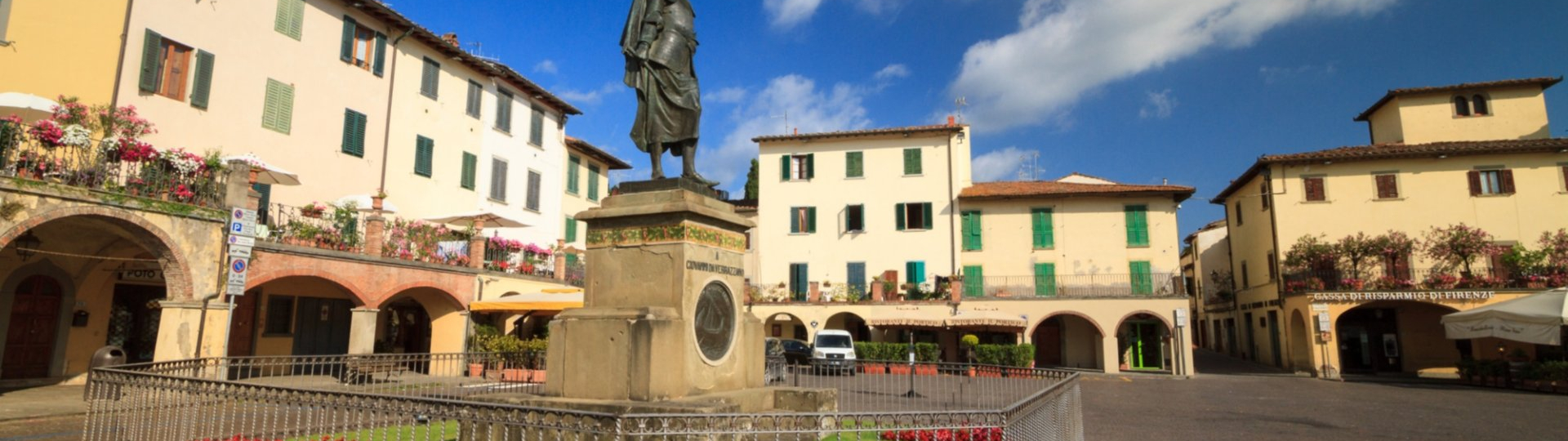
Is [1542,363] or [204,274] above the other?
[204,274]

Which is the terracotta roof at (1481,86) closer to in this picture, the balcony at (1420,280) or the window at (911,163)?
the balcony at (1420,280)

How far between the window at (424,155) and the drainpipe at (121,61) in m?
8.49

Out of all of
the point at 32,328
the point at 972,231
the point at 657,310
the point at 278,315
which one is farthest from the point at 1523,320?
Result: the point at 32,328

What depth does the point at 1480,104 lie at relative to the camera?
112 ft

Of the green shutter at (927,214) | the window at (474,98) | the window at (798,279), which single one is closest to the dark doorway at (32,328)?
the window at (474,98)

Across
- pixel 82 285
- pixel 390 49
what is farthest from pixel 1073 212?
pixel 82 285

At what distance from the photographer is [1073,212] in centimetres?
3566

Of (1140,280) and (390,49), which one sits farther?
(1140,280)

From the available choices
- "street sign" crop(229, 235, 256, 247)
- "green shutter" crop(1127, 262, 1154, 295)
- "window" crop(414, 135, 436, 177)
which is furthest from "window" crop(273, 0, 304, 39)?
"green shutter" crop(1127, 262, 1154, 295)

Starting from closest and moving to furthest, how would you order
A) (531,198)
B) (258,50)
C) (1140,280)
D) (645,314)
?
(645,314) → (258,50) → (531,198) → (1140,280)

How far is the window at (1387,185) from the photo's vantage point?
31.4m

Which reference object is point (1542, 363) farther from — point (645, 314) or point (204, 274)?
point (204, 274)

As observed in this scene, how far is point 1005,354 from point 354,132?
23151 mm

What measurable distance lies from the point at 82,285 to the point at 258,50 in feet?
22.3
